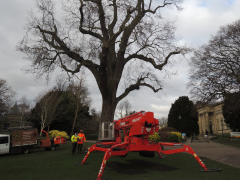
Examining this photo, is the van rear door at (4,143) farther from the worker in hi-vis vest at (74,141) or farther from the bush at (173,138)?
the bush at (173,138)

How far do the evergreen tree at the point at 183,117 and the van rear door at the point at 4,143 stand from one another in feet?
115

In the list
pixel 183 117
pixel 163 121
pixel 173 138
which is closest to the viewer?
pixel 173 138

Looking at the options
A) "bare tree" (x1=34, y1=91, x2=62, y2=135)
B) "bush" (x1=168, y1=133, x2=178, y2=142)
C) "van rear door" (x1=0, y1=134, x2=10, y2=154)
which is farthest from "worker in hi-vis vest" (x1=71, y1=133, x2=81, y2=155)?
"bare tree" (x1=34, y1=91, x2=62, y2=135)

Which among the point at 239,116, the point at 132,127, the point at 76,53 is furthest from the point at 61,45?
the point at 239,116

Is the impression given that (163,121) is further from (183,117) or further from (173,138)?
(173,138)

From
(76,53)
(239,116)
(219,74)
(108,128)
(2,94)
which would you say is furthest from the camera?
(239,116)

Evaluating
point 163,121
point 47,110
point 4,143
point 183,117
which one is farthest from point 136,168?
point 163,121

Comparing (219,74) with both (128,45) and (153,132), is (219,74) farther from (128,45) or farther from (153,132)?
(153,132)

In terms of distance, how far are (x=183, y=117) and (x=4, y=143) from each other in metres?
37.4

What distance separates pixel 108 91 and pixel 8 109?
23.2 meters

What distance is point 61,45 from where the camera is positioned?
14.5 m

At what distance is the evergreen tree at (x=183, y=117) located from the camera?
44250mm

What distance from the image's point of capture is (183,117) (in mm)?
44938

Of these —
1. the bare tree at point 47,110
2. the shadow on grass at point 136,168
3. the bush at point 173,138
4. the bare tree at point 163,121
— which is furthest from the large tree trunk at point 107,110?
the bare tree at point 163,121
